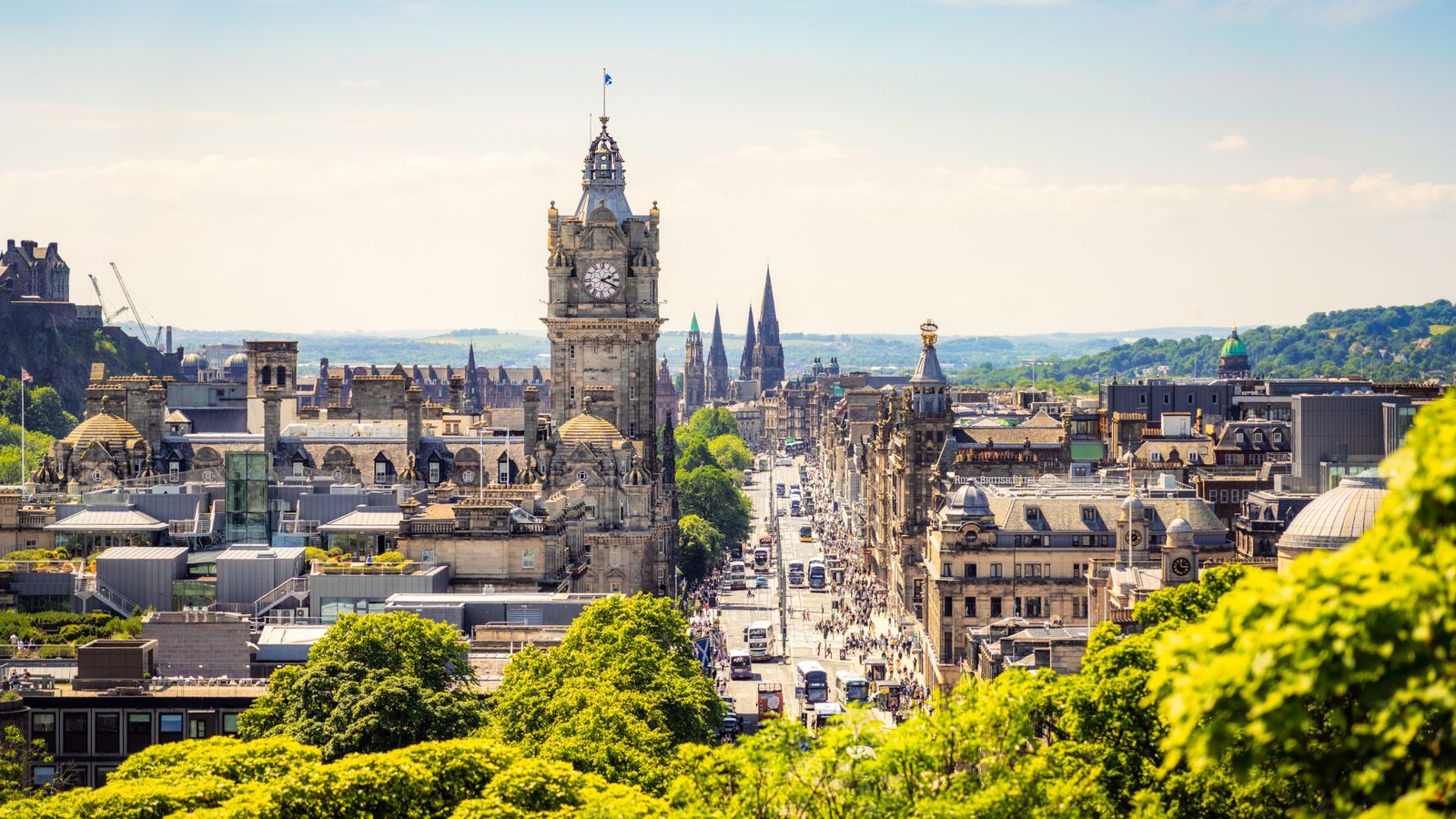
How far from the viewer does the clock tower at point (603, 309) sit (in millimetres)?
155875

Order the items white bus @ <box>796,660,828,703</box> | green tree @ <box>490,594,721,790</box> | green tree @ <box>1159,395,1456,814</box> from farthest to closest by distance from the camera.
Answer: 1. white bus @ <box>796,660,828,703</box>
2. green tree @ <box>490,594,721,790</box>
3. green tree @ <box>1159,395,1456,814</box>

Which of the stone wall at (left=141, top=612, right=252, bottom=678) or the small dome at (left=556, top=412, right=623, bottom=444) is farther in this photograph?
the small dome at (left=556, top=412, right=623, bottom=444)

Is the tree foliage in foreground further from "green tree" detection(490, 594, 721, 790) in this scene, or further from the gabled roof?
the gabled roof

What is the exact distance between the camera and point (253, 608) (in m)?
107

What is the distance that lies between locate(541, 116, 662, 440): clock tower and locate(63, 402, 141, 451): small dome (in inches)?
1195

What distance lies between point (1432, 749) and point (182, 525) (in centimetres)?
10593

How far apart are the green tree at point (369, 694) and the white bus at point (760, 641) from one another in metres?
60.3

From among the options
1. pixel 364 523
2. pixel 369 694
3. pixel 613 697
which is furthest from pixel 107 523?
pixel 613 697

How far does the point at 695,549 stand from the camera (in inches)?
7293

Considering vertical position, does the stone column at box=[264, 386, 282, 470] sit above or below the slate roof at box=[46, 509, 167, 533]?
above

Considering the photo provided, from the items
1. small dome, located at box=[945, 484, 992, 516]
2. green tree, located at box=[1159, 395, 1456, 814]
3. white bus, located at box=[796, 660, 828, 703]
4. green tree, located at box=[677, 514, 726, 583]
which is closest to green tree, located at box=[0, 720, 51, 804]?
green tree, located at box=[1159, 395, 1456, 814]

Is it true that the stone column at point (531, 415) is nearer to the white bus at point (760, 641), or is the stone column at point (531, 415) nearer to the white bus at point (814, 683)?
the white bus at point (760, 641)

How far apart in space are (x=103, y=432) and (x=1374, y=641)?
131057mm

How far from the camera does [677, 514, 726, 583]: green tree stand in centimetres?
18288
